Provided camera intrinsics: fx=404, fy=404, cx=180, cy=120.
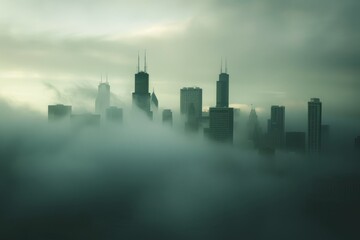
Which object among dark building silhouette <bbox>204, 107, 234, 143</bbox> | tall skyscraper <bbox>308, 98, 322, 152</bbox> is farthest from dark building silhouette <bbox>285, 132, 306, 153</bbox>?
dark building silhouette <bbox>204, 107, 234, 143</bbox>

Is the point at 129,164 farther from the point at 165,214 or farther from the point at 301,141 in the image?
the point at 301,141

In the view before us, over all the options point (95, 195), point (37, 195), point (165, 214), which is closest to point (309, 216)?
point (165, 214)

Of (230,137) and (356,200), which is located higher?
(230,137)

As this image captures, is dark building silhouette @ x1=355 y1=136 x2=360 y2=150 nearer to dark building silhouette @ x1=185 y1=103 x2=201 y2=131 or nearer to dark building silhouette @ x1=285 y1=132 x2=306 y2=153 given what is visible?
dark building silhouette @ x1=285 y1=132 x2=306 y2=153

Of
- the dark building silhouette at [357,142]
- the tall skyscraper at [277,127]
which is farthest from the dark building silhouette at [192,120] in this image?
the dark building silhouette at [357,142]

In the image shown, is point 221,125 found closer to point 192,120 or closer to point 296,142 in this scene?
point 192,120

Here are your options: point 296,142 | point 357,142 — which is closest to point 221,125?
point 296,142
